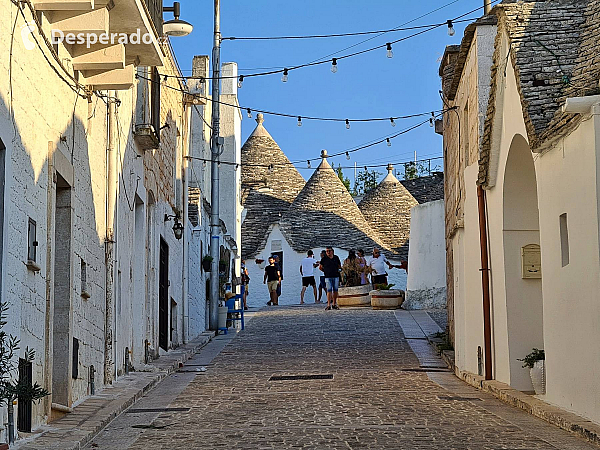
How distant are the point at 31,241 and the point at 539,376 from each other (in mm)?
5399

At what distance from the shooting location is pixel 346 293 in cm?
2864

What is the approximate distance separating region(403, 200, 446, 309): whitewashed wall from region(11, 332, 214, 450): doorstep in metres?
11.7

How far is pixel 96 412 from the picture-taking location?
9.80 metres

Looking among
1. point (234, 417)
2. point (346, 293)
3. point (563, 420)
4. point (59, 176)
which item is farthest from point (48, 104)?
point (346, 293)

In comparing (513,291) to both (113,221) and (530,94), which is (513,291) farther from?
(113,221)

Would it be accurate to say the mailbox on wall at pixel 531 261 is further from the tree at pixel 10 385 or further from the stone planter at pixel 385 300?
the stone planter at pixel 385 300

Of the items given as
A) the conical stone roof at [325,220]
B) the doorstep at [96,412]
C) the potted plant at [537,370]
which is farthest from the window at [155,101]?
the conical stone roof at [325,220]

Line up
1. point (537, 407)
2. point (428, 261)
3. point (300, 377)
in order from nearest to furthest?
1. point (537, 407)
2. point (300, 377)
3. point (428, 261)

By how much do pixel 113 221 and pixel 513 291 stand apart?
16.9 ft

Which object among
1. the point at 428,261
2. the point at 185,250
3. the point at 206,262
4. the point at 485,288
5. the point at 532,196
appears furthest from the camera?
the point at 428,261

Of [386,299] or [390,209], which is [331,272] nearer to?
[386,299]

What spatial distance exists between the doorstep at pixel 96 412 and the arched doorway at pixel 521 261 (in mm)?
4551

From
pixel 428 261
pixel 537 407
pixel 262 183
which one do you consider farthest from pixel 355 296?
pixel 537 407

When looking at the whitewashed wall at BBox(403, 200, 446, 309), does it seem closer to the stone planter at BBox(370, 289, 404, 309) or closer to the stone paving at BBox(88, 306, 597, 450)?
the stone planter at BBox(370, 289, 404, 309)
